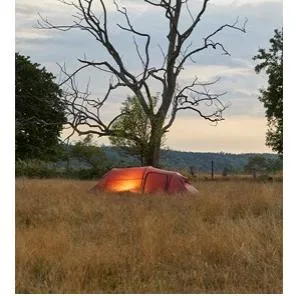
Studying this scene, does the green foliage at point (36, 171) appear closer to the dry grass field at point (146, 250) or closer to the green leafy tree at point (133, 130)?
the green leafy tree at point (133, 130)

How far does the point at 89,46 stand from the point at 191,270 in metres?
7.27

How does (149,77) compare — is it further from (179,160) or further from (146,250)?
(146,250)

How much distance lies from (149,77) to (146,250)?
6811 mm

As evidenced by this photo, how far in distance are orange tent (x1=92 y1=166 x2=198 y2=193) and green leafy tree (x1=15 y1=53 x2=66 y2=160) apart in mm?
1733

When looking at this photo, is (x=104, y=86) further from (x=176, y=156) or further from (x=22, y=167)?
(x=22, y=167)

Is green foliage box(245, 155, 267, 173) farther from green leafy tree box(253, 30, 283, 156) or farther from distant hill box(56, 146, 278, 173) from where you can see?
green leafy tree box(253, 30, 283, 156)

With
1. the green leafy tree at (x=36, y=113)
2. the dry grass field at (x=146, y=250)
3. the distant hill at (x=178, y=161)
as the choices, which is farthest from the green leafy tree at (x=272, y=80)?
the dry grass field at (x=146, y=250)

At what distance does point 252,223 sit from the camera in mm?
4734

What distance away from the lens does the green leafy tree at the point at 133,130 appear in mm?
10266

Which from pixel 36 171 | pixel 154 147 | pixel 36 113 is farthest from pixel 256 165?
pixel 36 171

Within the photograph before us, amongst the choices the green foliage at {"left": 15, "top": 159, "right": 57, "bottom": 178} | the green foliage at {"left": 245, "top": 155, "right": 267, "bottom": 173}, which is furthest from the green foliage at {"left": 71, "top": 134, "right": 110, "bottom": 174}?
the green foliage at {"left": 245, "top": 155, "right": 267, "bottom": 173}

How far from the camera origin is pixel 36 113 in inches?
462
